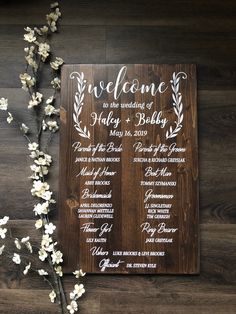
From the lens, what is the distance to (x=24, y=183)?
1.68m

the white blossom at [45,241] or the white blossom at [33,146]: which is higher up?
the white blossom at [33,146]

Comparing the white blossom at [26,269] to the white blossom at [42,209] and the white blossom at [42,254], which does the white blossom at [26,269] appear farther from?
the white blossom at [42,209]

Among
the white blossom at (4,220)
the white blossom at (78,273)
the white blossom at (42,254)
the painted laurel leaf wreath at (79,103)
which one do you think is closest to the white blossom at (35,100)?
the painted laurel leaf wreath at (79,103)

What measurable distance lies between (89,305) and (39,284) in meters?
0.23

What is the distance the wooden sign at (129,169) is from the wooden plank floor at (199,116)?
6cm

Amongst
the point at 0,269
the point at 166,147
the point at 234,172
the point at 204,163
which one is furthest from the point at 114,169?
the point at 0,269

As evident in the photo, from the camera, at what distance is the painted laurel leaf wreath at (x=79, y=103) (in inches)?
65.9

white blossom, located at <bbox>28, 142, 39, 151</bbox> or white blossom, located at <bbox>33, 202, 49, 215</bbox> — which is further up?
white blossom, located at <bbox>28, 142, 39, 151</bbox>

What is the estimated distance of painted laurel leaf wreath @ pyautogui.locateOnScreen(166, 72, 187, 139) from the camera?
5.46 feet

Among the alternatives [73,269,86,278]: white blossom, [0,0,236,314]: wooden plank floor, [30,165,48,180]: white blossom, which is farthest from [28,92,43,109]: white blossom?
[73,269,86,278]: white blossom

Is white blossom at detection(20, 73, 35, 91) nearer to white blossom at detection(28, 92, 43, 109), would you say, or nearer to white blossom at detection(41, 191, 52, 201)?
white blossom at detection(28, 92, 43, 109)

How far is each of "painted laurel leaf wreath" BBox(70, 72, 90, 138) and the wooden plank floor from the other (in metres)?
0.09

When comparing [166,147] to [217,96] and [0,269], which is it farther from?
[0,269]

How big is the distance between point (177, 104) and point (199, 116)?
114 millimetres
